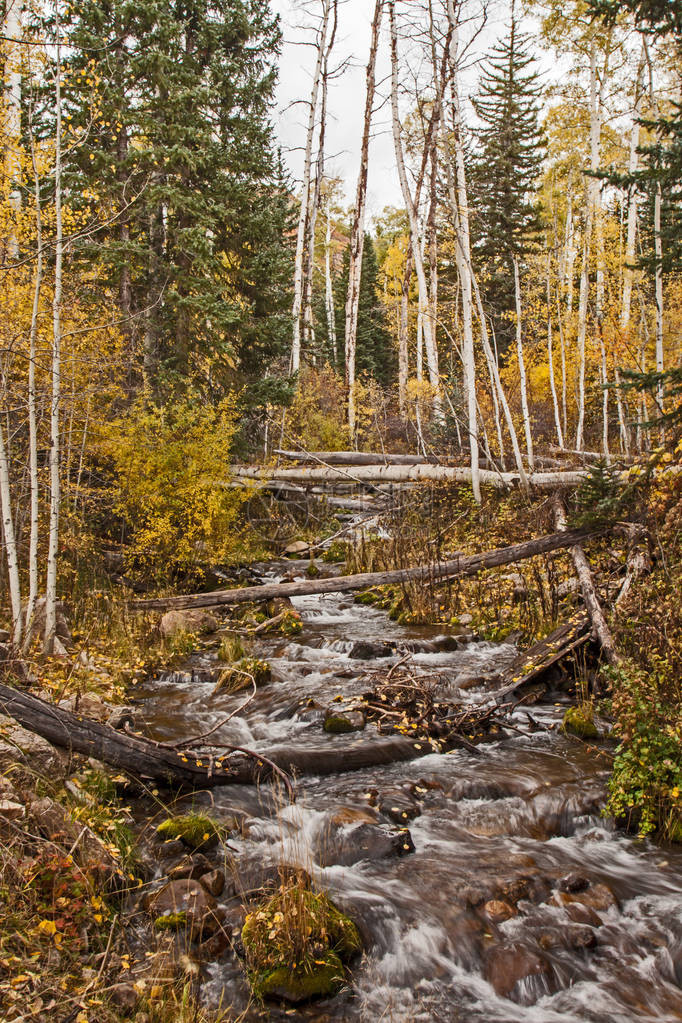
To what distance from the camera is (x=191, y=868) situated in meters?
3.63

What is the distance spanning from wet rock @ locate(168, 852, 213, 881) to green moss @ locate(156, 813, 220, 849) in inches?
5.3

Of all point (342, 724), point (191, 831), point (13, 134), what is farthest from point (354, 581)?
point (13, 134)

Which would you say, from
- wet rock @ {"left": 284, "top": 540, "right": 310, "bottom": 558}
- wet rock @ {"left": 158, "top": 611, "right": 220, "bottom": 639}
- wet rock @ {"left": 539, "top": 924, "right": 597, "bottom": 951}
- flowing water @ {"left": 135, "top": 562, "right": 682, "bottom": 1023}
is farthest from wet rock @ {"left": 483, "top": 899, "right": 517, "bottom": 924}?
wet rock @ {"left": 284, "top": 540, "right": 310, "bottom": 558}

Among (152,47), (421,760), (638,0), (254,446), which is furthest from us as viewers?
(254,446)

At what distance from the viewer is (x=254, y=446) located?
57.5 ft

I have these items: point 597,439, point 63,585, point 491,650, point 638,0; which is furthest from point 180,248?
point 597,439

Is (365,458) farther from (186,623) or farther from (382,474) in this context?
(186,623)

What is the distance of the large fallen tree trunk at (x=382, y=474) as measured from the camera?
12.9 metres

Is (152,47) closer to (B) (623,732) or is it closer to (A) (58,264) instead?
(A) (58,264)

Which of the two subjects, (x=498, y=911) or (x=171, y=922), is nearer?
(x=171, y=922)

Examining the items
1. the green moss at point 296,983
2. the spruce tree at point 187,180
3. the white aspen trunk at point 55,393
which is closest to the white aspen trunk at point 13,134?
the white aspen trunk at point 55,393

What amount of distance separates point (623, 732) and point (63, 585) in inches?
328

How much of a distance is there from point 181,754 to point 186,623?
4938 mm

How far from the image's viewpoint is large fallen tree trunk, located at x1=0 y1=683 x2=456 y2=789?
12.8 ft
